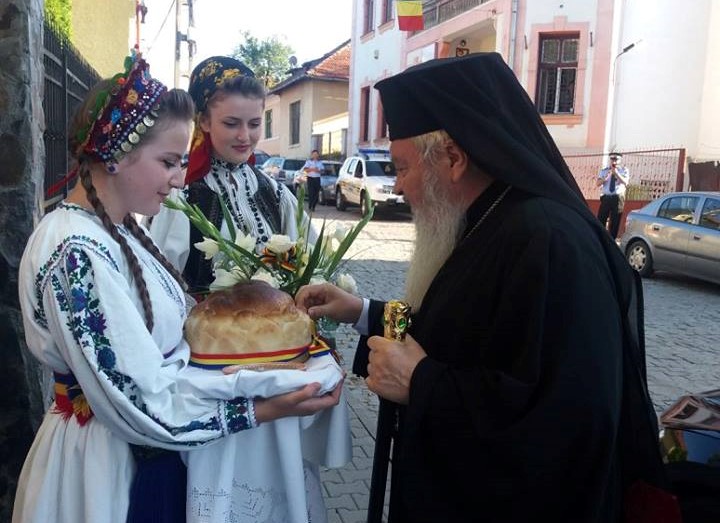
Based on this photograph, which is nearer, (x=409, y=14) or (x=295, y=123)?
(x=409, y=14)

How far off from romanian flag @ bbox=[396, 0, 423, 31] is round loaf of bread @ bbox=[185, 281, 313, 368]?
17.2 metres

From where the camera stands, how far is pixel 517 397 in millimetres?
1608

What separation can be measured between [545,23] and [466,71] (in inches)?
768

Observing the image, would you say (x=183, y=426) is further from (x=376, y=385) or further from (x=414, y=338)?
(x=414, y=338)

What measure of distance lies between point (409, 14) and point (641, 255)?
30.5 ft

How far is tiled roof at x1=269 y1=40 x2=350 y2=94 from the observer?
118ft

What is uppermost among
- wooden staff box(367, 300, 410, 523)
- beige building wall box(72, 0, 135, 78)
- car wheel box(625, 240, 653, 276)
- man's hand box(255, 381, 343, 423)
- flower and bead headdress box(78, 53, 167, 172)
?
beige building wall box(72, 0, 135, 78)

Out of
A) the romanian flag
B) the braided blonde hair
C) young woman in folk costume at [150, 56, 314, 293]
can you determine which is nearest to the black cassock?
the braided blonde hair

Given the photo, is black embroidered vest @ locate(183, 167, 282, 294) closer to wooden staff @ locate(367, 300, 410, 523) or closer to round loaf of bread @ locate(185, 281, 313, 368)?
round loaf of bread @ locate(185, 281, 313, 368)

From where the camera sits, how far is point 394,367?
1857 mm

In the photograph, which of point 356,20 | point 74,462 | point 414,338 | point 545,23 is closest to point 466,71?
point 414,338

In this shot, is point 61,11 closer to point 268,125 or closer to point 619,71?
point 619,71

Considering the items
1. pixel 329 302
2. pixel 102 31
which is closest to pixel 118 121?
pixel 329 302

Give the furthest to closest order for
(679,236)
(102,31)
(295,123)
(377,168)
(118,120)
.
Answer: (295,123), (377,168), (102,31), (679,236), (118,120)
